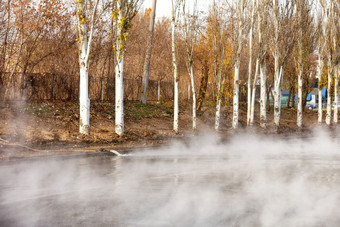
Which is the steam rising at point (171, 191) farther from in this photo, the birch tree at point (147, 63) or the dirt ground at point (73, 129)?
the birch tree at point (147, 63)

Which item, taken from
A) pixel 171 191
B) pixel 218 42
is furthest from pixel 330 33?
pixel 171 191

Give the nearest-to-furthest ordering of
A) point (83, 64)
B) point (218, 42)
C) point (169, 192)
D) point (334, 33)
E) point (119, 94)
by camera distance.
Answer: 1. point (169, 192)
2. point (83, 64)
3. point (119, 94)
4. point (218, 42)
5. point (334, 33)

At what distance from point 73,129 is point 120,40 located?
4429mm

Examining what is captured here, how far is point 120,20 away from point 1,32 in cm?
543

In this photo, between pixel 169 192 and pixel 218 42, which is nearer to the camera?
pixel 169 192

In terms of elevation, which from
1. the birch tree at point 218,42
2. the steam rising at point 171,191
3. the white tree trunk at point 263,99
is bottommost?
the steam rising at point 171,191

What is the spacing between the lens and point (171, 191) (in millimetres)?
7855

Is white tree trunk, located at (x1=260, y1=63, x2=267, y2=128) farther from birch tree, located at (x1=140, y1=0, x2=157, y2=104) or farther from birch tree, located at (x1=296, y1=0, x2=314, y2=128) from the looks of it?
birch tree, located at (x1=140, y1=0, x2=157, y2=104)

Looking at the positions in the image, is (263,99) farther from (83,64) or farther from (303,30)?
(83,64)

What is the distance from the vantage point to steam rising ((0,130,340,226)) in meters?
5.85

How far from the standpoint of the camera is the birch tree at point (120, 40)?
16.8 m

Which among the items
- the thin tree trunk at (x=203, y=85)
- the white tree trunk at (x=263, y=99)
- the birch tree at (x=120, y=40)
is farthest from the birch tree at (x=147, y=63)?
the birch tree at (x=120, y=40)

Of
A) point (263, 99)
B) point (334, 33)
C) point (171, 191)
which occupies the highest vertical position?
point (334, 33)

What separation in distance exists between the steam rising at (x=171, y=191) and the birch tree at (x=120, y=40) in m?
4.04
